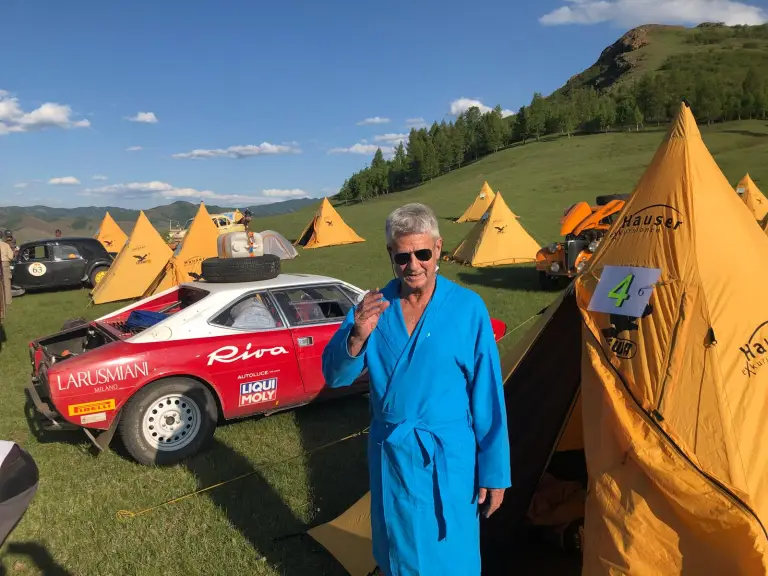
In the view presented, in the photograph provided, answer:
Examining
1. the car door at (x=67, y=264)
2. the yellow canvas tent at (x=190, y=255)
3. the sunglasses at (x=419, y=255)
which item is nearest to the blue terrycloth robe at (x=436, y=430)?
the sunglasses at (x=419, y=255)

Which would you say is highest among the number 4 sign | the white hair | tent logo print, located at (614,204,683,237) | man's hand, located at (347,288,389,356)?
the white hair

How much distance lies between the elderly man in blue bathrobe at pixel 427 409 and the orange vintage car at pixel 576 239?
952 cm

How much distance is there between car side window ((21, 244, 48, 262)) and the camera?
1652 cm

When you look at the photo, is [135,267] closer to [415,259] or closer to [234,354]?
[234,354]

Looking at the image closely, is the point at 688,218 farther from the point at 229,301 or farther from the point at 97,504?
the point at 97,504

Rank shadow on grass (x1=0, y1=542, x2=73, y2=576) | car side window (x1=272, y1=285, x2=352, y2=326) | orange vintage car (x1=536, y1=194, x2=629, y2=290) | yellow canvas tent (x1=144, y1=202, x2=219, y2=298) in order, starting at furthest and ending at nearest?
yellow canvas tent (x1=144, y1=202, x2=219, y2=298) < orange vintage car (x1=536, y1=194, x2=629, y2=290) < car side window (x1=272, y1=285, x2=352, y2=326) < shadow on grass (x1=0, y1=542, x2=73, y2=576)

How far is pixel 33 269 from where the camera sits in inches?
642

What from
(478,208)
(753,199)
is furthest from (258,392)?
(478,208)

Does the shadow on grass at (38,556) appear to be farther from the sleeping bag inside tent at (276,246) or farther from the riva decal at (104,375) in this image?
the sleeping bag inside tent at (276,246)

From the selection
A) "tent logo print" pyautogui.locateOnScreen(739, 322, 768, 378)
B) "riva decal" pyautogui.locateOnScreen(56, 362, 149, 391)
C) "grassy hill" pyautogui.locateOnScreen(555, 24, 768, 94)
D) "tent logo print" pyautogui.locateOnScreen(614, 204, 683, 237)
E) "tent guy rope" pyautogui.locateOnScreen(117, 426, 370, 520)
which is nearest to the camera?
"tent logo print" pyautogui.locateOnScreen(739, 322, 768, 378)

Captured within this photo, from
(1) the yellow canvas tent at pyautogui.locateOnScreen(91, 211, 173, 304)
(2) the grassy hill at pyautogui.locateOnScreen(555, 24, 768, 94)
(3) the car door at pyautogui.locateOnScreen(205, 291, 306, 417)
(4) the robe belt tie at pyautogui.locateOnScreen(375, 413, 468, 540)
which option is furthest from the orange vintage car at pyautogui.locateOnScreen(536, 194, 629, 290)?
(2) the grassy hill at pyautogui.locateOnScreen(555, 24, 768, 94)

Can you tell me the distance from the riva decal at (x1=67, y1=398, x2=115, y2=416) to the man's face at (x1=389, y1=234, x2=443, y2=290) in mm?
3593

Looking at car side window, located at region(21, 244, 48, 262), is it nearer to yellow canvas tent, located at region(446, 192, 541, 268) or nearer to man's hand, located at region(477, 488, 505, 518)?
yellow canvas tent, located at region(446, 192, 541, 268)

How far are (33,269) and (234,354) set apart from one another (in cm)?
1425
